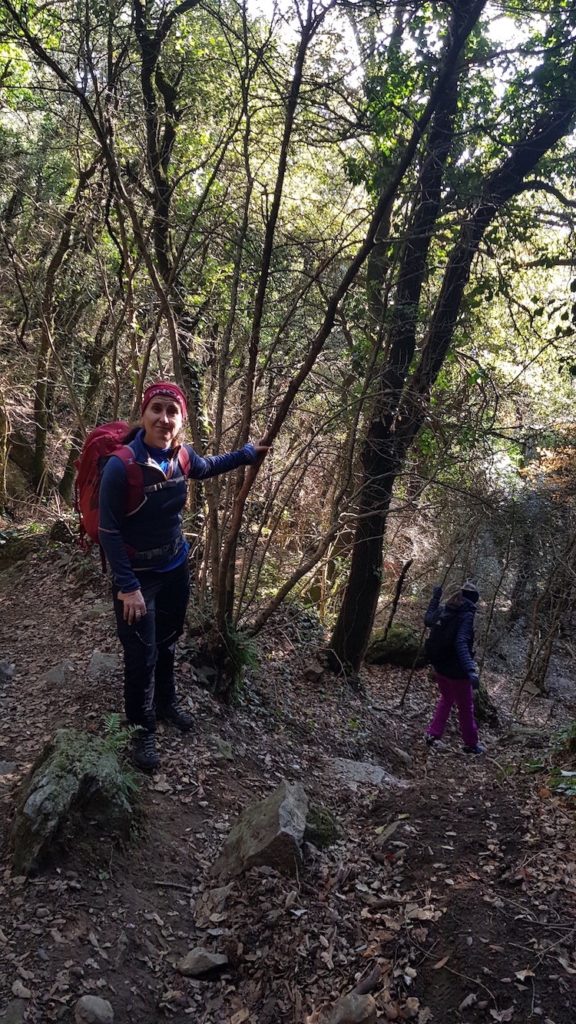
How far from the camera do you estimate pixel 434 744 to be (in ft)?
24.5

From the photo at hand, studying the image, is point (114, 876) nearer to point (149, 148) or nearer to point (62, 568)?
point (62, 568)

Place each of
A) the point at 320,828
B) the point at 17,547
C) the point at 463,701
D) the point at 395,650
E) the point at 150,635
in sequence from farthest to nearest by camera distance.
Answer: the point at 395,650 → the point at 17,547 → the point at 463,701 → the point at 150,635 → the point at 320,828

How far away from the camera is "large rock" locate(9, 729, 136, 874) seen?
3168 mm

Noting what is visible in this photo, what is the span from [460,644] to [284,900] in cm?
390

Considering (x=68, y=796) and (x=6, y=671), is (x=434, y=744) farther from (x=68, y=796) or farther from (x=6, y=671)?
(x=68, y=796)

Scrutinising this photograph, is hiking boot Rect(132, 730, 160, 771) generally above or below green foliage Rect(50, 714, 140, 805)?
below

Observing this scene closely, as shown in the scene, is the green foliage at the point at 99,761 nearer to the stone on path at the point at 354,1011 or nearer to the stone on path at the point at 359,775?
the stone on path at the point at 354,1011

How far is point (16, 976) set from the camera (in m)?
2.62

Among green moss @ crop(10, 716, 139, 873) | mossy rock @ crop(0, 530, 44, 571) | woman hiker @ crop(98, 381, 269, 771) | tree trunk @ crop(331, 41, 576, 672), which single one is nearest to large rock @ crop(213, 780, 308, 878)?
green moss @ crop(10, 716, 139, 873)

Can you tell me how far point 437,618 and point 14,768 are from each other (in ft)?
14.3

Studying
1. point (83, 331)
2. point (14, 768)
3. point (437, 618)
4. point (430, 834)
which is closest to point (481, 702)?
point (437, 618)

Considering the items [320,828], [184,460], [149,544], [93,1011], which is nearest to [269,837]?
[320,828]

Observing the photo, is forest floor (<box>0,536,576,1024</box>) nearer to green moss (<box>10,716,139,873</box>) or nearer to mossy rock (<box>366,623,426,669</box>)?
Result: green moss (<box>10,716,139,873</box>)

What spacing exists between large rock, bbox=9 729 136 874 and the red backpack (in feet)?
4.08
